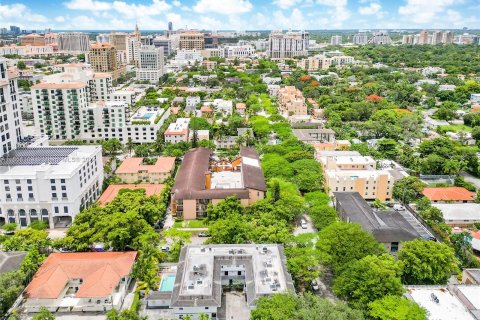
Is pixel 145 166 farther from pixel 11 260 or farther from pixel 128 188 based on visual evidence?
pixel 11 260

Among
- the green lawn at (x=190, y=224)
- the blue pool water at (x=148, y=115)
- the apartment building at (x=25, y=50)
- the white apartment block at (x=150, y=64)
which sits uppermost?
the apartment building at (x=25, y=50)

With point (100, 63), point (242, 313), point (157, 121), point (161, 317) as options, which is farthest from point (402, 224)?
point (100, 63)

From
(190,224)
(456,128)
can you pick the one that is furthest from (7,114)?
(456,128)

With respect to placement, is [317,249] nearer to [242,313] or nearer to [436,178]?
[242,313]

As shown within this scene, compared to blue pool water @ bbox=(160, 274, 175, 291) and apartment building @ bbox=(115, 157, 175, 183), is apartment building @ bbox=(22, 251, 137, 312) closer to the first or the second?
blue pool water @ bbox=(160, 274, 175, 291)

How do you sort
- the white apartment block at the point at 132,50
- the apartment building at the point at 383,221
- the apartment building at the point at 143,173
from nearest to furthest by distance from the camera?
1. the apartment building at the point at 383,221
2. the apartment building at the point at 143,173
3. the white apartment block at the point at 132,50

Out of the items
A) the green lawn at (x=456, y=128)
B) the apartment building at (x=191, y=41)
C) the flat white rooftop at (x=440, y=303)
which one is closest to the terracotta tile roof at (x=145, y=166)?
the flat white rooftop at (x=440, y=303)

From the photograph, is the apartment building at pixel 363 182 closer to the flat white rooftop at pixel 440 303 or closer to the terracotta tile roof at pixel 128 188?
the flat white rooftop at pixel 440 303
